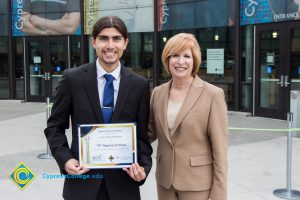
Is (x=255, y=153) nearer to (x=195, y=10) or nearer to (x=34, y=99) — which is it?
(x=195, y=10)

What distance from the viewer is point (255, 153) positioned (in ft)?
24.7

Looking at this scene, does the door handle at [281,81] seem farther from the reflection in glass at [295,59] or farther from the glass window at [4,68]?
the glass window at [4,68]

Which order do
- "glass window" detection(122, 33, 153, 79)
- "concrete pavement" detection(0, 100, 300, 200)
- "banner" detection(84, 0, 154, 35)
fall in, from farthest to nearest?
"glass window" detection(122, 33, 153, 79) < "banner" detection(84, 0, 154, 35) < "concrete pavement" detection(0, 100, 300, 200)

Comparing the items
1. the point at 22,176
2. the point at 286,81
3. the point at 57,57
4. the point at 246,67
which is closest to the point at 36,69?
the point at 57,57

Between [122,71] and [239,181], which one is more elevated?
[122,71]

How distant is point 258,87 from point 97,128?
32.8 feet

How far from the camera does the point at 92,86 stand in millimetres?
2510

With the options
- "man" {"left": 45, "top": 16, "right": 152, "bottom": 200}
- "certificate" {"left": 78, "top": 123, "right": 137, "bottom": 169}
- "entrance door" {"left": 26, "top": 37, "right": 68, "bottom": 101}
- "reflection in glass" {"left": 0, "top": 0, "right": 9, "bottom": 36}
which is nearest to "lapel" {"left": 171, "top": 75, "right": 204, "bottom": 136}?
"man" {"left": 45, "top": 16, "right": 152, "bottom": 200}

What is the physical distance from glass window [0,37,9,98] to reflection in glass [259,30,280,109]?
1035cm

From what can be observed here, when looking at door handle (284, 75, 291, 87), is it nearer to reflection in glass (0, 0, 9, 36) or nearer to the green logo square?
the green logo square

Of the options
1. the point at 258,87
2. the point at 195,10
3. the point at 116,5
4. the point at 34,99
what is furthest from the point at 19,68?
the point at 258,87

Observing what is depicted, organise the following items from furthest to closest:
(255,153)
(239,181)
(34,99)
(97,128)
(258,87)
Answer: (34,99), (258,87), (255,153), (239,181), (97,128)

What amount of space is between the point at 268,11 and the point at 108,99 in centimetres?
968

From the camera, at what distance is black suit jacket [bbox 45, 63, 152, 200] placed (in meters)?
2.49
